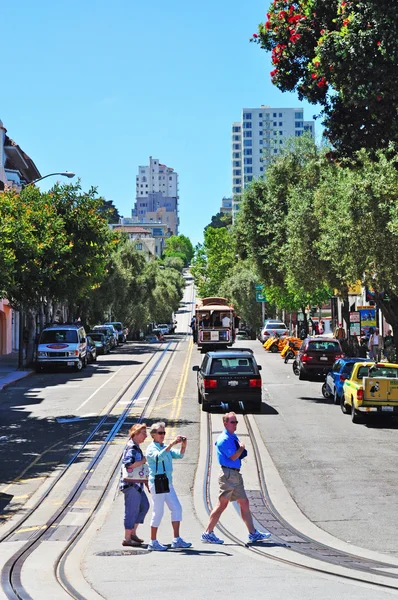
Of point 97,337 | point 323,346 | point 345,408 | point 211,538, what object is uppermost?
point 97,337

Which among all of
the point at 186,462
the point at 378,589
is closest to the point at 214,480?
the point at 186,462

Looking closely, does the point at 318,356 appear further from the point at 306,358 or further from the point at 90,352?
the point at 90,352

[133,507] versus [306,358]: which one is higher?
[306,358]

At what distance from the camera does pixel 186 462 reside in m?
18.5

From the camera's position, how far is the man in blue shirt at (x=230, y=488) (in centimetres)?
1146

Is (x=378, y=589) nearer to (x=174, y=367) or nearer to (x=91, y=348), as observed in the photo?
(x=174, y=367)

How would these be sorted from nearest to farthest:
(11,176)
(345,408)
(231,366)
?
(345,408)
(231,366)
(11,176)

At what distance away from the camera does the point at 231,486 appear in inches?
458

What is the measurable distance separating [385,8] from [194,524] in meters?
9.26

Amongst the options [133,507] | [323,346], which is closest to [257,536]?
[133,507]

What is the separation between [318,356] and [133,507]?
26.5m

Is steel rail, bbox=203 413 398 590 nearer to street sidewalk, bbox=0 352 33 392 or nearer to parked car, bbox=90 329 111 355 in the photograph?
street sidewalk, bbox=0 352 33 392

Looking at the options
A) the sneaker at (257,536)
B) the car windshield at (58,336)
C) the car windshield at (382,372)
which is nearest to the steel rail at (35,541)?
the sneaker at (257,536)

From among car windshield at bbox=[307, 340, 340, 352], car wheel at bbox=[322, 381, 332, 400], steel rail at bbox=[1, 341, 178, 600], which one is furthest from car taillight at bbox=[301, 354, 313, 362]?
steel rail at bbox=[1, 341, 178, 600]
